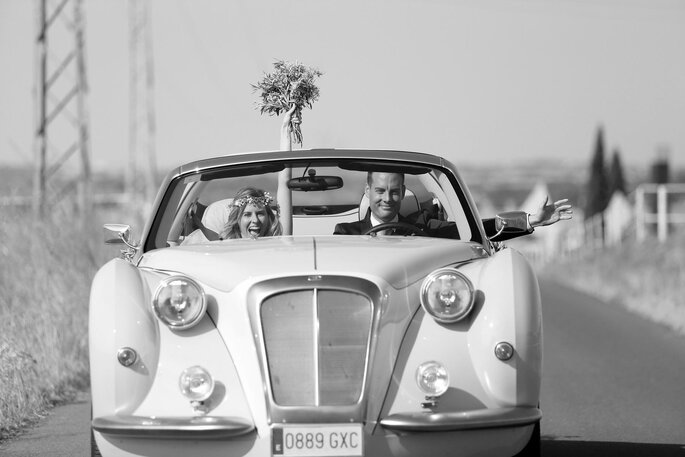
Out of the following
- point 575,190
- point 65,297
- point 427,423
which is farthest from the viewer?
point 575,190

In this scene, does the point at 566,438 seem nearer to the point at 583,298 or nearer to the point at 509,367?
the point at 509,367

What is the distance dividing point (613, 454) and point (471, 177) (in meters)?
168

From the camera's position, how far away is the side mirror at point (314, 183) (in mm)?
7383

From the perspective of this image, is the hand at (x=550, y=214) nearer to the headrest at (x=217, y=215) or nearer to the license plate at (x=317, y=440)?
the headrest at (x=217, y=215)

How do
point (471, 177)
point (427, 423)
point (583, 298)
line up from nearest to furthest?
point (427, 423) → point (583, 298) → point (471, 177)

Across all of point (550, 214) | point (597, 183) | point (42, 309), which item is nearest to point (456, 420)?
point (550, 214)

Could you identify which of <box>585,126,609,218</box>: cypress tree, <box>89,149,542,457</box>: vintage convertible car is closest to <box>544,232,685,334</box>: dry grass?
<box>89,149,542,457</box>: vintage convertible car

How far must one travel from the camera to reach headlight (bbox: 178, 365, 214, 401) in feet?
18.7

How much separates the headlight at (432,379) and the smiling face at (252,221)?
191 centimetres

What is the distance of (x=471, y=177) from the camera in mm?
174625

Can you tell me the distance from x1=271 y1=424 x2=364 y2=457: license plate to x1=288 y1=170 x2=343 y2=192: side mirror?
84.9 inches

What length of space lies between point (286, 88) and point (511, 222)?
3086 mm

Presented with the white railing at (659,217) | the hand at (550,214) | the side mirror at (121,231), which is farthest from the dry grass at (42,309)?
the white railing at (659,217)

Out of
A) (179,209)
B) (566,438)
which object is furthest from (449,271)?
(566,438)
